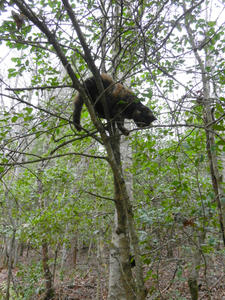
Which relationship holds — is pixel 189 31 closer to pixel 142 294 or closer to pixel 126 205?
pixel 126 205

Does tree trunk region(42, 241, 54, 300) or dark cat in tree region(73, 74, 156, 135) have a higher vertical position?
dark cat in tree region(73, 74, 156, 135)

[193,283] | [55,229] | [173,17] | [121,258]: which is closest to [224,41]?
[173,17]

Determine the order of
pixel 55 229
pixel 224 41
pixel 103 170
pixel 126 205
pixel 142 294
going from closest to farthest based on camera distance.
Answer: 1. pixel 142 294
2. pixel 126 205
3. pixel 224 41
4. pixel 55 229
5. pixel 103 170

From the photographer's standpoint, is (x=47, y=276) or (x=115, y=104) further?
(x=47, y=276)

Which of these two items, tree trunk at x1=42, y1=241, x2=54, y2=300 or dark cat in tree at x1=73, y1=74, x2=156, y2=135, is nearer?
dark cat in tree at x1=73, y1=74, x2=156, y2=135

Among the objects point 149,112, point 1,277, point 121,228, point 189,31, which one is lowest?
point 1,277

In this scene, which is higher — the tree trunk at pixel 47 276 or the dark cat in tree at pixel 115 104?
the dark cat in tree at pixel 115 104

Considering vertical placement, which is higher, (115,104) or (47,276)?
(115,104)

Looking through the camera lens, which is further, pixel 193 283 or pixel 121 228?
pixel 193 283

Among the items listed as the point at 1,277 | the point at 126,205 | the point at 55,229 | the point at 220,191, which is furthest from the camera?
the point at 1,277

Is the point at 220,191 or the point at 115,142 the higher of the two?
the point at 115,142

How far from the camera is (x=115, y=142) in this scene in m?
2.21

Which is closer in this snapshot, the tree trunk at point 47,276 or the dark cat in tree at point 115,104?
the dark cat in tree at point 115,104

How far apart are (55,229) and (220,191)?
305 cm
